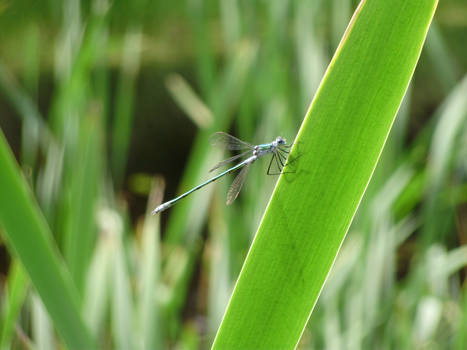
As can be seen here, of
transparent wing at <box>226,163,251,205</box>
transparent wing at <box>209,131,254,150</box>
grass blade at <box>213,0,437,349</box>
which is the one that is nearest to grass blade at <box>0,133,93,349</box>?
grass blade at <box>213,0,437,349</box>

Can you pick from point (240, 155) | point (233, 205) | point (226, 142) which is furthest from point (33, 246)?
point (233, 205)

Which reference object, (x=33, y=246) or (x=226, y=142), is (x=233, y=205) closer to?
(x=226, y=142)

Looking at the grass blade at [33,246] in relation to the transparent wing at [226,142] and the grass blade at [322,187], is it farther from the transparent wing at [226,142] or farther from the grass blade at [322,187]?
the transparent wing at [226,142]

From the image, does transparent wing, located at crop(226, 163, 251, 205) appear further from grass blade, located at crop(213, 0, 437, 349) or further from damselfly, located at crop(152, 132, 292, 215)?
grass blade, located at crop(213, 0, 437, 349)

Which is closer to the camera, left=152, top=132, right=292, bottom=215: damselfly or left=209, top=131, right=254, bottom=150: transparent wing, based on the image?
left=152, top=132, right=292, bottom=215: damselfly

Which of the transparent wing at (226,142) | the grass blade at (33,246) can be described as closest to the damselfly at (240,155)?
A: the transparent wing at (226,142)

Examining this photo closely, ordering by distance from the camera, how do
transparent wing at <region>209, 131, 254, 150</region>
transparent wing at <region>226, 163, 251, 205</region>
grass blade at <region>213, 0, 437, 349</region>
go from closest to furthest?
1. grass blade at <region>213, 0, 437, 349</region>
2. transparent wing at <region>226, 163, 251, 205</region>
3. transparent wing at <region>209, 131, 254, 150</region>

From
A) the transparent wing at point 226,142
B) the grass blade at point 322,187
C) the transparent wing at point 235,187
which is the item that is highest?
the transparent wing at point 226,142

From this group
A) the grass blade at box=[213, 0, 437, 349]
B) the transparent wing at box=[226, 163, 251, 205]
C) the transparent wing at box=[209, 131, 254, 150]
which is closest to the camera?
the grass blade at box=[213, 0, 437, 349]
